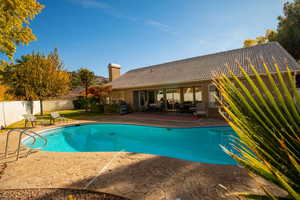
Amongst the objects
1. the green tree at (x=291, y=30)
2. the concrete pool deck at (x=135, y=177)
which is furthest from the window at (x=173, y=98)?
the green tree at (x=291, y=30)

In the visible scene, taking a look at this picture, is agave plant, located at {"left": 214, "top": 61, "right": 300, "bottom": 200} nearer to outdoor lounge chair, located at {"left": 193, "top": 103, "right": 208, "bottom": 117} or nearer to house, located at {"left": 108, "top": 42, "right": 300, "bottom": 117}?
house, located at {"left": 108, "top": 42, "right": 300, "bottom": 117}

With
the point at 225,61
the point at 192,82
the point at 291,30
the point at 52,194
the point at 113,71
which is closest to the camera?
the point at 52,194

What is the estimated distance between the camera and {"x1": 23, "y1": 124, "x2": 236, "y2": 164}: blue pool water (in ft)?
23.9

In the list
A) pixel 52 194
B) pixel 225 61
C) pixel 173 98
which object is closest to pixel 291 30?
pixel 225 61

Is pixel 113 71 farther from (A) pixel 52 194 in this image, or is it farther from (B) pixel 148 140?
(A) pixel 52 194

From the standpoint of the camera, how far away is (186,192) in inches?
117

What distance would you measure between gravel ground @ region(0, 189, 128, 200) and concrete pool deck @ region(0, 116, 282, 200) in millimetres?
139

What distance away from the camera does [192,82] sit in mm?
13344

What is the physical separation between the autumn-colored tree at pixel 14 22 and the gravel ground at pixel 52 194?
7.31 meters

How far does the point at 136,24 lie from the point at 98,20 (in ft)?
11.2

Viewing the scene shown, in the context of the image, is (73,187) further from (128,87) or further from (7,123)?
(128,87)

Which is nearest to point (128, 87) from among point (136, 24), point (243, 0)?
point (136, 24)

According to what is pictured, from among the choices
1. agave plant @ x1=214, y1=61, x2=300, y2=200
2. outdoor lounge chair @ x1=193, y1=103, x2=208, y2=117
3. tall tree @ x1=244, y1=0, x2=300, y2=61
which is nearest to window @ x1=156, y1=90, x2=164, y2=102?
outdoor lounge chair @ x1=193, y1=103, x2=208, y2=117

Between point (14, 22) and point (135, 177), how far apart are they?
9.75 metres
